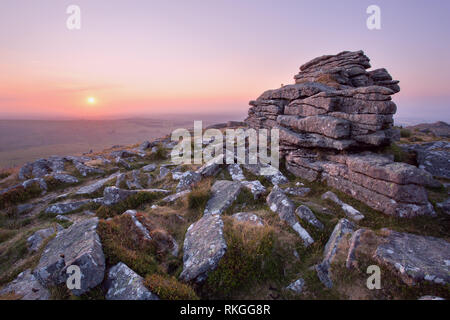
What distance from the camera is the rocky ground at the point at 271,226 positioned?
5883 mm

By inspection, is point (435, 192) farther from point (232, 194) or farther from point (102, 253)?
point (102, 253)

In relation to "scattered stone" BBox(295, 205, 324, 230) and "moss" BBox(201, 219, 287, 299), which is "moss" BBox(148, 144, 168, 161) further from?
"scattered stone" BBox(295, 205, 324, 230)

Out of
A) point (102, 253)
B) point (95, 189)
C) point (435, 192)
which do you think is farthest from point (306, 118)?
point (95, 189)

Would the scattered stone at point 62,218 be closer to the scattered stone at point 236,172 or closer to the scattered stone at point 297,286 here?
the scattered stone at point 236,172

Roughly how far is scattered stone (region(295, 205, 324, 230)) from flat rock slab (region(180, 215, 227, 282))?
3.62 meters

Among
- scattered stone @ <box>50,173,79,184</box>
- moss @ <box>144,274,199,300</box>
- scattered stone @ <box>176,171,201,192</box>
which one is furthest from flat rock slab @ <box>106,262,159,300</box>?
scattered stone @ <box>50,173,79,184</box>

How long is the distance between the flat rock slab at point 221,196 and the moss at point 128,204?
14.3 ft

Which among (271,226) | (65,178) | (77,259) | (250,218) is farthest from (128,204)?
(65,178)

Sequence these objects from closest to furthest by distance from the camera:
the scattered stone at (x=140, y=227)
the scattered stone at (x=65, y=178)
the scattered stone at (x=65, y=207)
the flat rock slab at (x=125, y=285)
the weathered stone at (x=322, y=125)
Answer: the flat rock slab at (x=125, y=285)
the scattered stone at (x=140, y=227)
the scattered stone at (x=65, y=207)
the weathered stone at (x=322, y=125)
the scattered stone at (x=65, y=178)

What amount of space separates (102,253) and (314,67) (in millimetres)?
31597

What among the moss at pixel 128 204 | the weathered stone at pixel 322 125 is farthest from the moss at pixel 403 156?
the moss at pixel 128 204

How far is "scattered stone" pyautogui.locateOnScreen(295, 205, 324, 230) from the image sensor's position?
8305 mm
